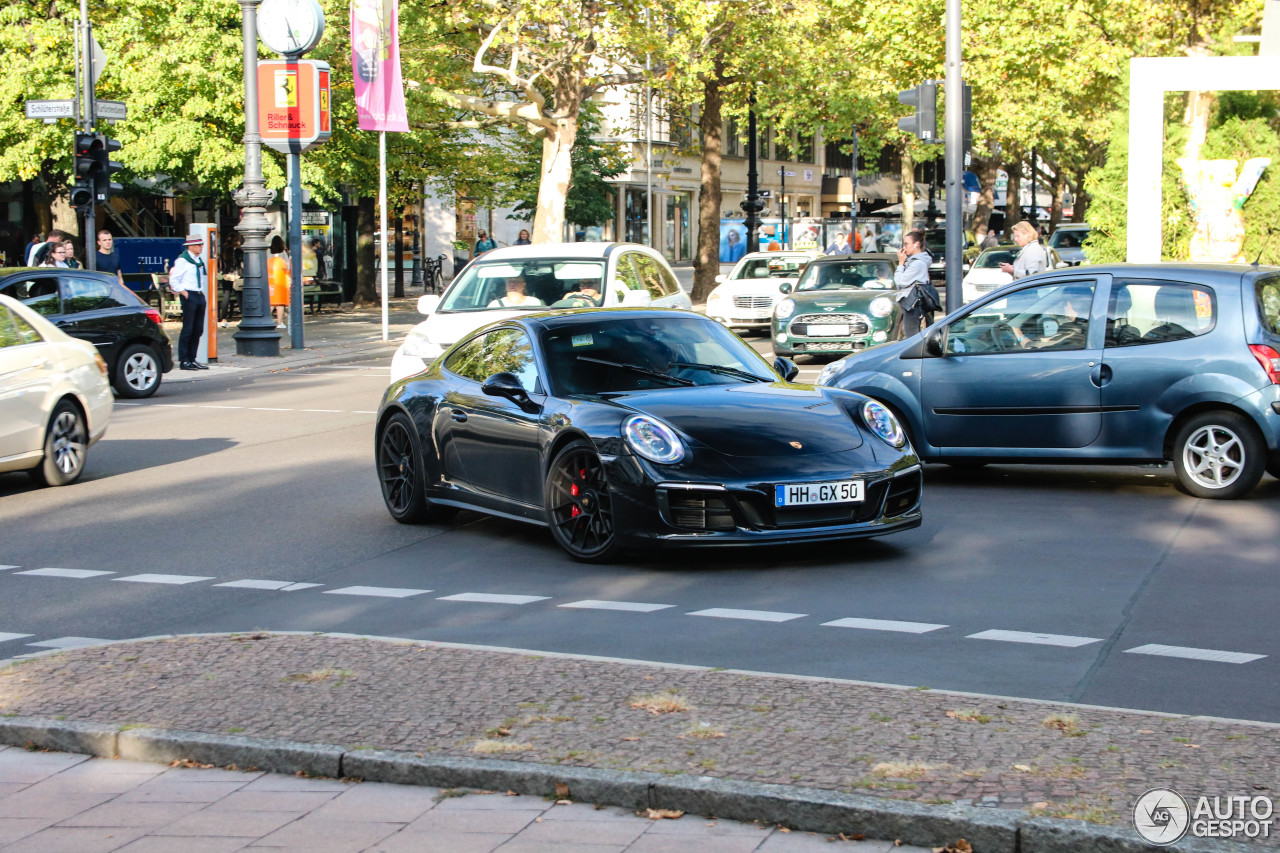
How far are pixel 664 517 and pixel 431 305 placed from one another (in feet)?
25.7

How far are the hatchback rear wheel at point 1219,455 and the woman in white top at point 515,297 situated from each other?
7.04 meters

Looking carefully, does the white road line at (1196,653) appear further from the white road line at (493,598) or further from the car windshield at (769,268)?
the car windshield at (769,268)

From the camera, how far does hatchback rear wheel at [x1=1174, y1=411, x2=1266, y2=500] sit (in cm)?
1055

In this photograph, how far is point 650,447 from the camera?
8438mm

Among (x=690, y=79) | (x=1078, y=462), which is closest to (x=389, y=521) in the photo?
(x=1078, y=462)

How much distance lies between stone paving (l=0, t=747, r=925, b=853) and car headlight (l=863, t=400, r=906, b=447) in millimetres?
4806

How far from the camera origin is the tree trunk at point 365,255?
40.3 m

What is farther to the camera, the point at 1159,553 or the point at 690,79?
the point at 690,79

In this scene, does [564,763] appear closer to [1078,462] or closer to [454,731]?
[454,731]

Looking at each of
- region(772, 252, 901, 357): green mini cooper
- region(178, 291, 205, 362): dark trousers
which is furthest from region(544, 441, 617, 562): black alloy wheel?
region(178, 291, 205, 362): dark trousers

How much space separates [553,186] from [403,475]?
1039 inches

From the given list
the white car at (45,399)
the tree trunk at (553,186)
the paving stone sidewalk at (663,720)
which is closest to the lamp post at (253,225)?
the tree trunk at (553,186)

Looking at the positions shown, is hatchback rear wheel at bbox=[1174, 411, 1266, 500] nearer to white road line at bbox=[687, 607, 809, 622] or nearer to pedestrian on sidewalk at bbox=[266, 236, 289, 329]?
white road line at bbox=[687, 607, 809, 622]

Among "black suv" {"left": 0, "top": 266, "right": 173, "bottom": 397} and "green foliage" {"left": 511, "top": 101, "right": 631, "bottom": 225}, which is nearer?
"black suv" {"left": 0, "top": 266, "right": 173, "bottom": 397}
